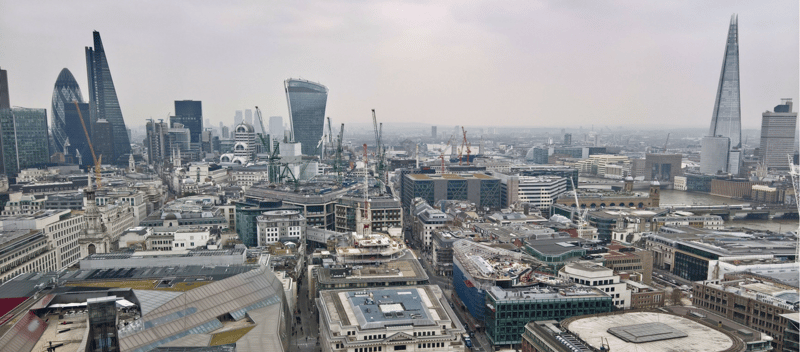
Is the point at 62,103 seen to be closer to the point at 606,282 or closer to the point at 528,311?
the point at 528,311

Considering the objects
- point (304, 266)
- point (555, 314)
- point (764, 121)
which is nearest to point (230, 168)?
point (304, 266)

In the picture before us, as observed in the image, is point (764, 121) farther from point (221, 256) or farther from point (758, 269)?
point (221, 256)

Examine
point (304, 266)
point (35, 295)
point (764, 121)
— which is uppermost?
point (764, 121)

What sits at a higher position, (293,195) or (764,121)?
(764,121)

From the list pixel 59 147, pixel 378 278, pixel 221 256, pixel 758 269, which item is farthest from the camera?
pixel 59 147

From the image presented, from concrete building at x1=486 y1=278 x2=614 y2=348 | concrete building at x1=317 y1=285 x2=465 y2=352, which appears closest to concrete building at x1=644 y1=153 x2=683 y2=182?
concrete building at x1=486 y1=278 x2=614 y2=348

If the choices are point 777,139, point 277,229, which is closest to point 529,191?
point 277,229
